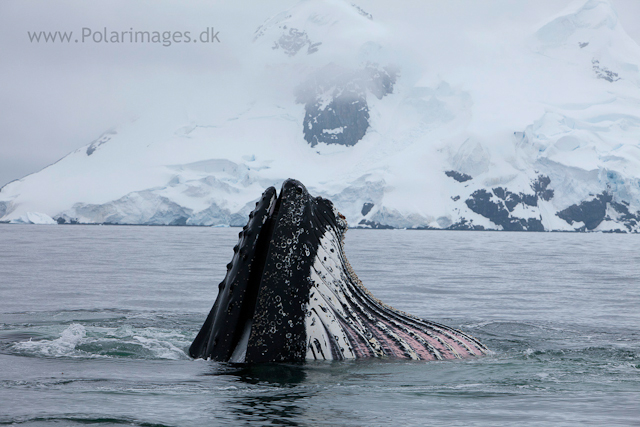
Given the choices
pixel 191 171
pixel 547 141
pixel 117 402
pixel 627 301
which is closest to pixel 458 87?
pixel 547 141

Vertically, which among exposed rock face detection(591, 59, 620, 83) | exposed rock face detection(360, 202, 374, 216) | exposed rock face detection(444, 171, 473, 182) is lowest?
exposed rock face detection(360, 202, 374, 216)

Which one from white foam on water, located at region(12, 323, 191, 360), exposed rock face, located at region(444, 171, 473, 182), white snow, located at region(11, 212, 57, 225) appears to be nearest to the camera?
white foam on water, located at region(12, 323, 191, 360)

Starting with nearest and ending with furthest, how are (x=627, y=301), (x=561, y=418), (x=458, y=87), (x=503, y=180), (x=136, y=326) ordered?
(x=561, y=418) < (x=136, y=326) < (x=627, y=301) < (x=503, y=180) < (x=458, y=87)

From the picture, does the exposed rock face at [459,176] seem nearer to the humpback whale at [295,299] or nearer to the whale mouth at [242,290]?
the humpback whale at [295,299]

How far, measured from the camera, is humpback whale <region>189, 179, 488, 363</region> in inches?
205

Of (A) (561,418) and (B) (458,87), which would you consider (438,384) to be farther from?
(B) (458,87)

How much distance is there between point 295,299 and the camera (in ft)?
17.2

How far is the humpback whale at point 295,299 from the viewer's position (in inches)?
205

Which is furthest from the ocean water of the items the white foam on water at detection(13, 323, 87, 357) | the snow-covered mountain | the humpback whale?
the snow-covered mountain

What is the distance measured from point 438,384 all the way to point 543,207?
147 m

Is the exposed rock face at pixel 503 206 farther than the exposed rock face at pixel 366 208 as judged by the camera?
Yes

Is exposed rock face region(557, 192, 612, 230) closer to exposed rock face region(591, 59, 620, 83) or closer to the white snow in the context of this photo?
exposed rock face region(591, 59, 620, 83)

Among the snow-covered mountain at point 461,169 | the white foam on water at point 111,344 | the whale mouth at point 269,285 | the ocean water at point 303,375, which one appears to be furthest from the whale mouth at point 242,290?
the snow-covered mountain at point 461,169

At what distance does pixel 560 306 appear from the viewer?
41.4 ft
